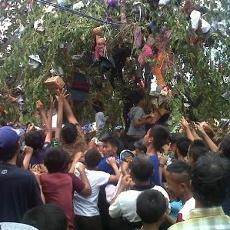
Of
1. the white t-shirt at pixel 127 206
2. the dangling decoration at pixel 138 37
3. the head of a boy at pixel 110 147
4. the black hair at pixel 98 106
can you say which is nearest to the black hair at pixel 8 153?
the white t-shirt at pixel 127 206

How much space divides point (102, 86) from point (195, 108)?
1610mm

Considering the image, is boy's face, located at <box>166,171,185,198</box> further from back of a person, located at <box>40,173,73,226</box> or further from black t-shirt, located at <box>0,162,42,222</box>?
black t-shirt, located at <box>0,162,42,222</box>

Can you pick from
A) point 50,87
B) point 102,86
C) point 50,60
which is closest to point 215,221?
point 50,87

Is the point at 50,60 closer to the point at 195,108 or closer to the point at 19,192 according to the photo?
the point at 195,108

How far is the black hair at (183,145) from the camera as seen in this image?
17.9ft

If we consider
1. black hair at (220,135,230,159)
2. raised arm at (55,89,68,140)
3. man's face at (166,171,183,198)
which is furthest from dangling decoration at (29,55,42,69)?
black hair at (220,135,230,159)

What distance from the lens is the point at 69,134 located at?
17.9 ft

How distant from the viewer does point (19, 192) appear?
3.93m

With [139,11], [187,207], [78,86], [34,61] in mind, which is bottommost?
[187,207]

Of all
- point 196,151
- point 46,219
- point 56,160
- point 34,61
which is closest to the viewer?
point 46,219

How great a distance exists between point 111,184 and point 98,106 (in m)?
4.09

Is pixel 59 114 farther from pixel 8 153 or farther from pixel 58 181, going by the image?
pixel 8 153

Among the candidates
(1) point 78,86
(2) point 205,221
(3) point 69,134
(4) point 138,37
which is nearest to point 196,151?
(3) point 69,134

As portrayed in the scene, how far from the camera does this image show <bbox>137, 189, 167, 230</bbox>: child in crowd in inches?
140
